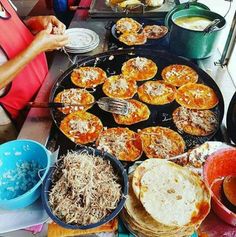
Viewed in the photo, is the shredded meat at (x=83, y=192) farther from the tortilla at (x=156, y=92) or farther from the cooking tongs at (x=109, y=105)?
the tortilla at (x=156, y=92)

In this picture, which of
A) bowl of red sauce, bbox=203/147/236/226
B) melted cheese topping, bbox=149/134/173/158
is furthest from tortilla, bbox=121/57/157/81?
bowl of red sauce, bbox=203/147/236/226

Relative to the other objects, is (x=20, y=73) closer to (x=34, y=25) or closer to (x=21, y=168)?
(x=34, y=25)

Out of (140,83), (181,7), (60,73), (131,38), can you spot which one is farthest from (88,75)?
(181,7)

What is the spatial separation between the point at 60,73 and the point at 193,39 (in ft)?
3.16

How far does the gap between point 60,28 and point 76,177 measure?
4.16 ft

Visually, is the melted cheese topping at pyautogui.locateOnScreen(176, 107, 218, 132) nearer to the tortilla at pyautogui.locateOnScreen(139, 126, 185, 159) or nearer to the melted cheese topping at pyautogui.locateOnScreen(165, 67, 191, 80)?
the tortilla at pyautogui.locateOnScreen(139, 126, 185, 159)

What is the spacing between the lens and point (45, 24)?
2.04 meters

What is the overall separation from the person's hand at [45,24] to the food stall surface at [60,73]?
237 millimetres

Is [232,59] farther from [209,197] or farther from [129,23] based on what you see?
[209,197]

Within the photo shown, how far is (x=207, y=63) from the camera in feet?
6.72

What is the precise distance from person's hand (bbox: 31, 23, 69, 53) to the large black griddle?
0.22 m

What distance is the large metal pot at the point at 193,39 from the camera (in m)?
1.83

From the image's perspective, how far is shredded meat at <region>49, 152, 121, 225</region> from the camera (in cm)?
99

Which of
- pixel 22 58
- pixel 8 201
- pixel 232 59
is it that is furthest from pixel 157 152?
pixel 232 59
